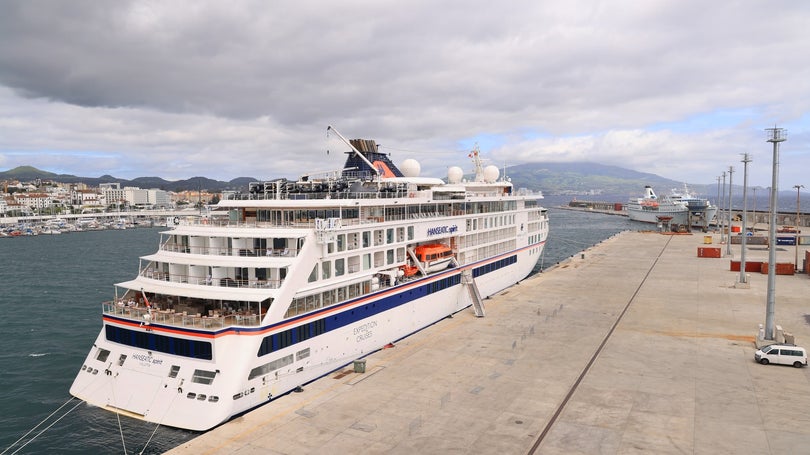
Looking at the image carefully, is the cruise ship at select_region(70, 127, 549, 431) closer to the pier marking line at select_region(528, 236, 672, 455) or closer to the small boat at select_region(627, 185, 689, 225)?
the pier marking line at select_region(528, 236, 672, 455)

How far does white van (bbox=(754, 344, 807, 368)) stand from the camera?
22.1m

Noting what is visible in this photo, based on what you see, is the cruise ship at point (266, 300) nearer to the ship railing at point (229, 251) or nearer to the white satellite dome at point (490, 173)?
the ship railing at point (229, 251)

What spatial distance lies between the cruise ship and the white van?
14.8 m

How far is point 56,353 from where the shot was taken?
2898 centimetres

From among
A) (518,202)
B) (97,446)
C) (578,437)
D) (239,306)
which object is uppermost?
(518,202)

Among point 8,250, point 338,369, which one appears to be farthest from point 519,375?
point 8,250

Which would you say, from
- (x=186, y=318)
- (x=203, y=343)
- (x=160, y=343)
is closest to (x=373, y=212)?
(x=186, y=318)

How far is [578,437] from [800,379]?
1193cm

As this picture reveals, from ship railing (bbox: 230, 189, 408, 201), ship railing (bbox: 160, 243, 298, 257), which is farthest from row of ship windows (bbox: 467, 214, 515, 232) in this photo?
ship railing (bbox: 160, 243, 298, 257)

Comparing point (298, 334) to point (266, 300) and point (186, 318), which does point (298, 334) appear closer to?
point (266, 300)

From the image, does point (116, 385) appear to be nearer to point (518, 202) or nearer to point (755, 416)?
point (755, 416)

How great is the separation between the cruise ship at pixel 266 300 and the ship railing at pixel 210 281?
0.19 ft

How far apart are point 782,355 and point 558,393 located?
11.4m

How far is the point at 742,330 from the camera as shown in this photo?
28500 mm
